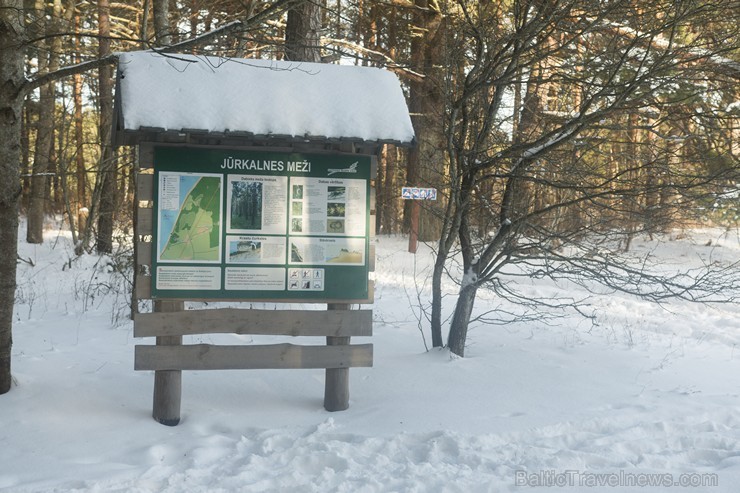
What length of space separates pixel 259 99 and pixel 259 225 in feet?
3.14

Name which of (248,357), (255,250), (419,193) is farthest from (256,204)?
(419,193)

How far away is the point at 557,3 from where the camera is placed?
19.7 feet

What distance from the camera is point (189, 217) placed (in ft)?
Answer: 17.4

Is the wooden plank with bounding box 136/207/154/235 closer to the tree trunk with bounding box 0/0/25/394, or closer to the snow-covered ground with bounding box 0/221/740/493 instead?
the tree trunk with bounding box 0/0/25/394

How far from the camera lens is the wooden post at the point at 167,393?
17.7 ft

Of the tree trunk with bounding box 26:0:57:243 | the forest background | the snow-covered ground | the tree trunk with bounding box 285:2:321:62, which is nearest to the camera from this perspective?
the snow-covered ground

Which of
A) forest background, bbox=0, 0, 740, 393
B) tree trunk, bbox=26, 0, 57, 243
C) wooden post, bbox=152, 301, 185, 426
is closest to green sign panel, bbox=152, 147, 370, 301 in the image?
wooden post, bbox=152, 301, 185, 426

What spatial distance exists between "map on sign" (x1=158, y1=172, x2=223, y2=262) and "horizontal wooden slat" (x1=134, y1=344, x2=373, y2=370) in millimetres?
735

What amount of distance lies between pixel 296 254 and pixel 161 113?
1449 mm

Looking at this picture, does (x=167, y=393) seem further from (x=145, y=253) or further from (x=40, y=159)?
(x=40, y=159)

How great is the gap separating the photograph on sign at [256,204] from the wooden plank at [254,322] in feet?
2.17

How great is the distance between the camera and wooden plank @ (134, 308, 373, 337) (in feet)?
17.5

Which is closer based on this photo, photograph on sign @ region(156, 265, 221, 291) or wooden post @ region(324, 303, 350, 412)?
photograph on sign @ region(156, 265, 221, 291)

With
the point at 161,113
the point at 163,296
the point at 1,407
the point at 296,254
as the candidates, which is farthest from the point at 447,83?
the point at 1,407
